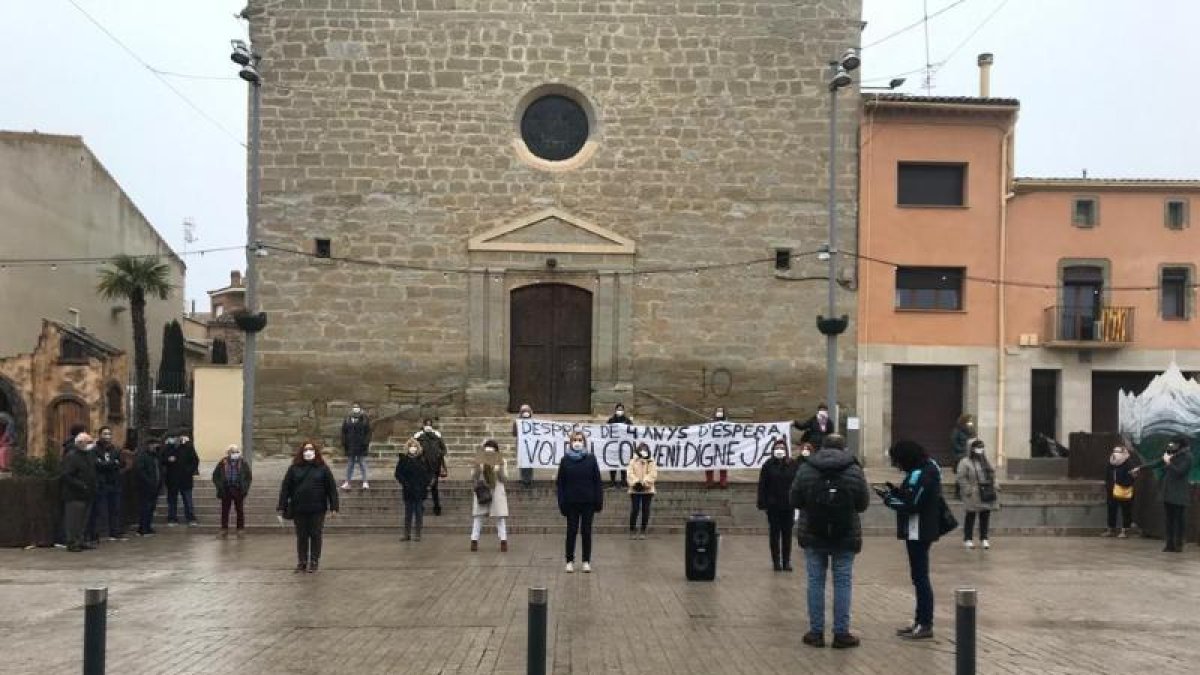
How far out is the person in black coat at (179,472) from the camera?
744 inches

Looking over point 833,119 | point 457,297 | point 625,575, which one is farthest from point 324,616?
point 457,297

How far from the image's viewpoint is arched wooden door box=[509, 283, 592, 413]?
27.5m

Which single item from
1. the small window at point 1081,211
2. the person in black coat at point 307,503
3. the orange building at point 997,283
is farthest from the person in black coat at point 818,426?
the small window at point 1081,211

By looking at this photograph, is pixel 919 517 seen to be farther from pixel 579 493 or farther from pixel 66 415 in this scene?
pixel 66 415

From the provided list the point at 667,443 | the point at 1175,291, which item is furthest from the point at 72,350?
the point at 1175,291

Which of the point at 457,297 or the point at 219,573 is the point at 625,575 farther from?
the point at 457,297

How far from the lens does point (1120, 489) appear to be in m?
18.8

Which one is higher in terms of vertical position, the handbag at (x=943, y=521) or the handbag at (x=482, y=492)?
the handbag at (x=943, y=521)

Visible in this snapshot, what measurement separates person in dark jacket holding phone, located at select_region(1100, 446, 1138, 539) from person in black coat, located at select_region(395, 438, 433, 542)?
458 inches

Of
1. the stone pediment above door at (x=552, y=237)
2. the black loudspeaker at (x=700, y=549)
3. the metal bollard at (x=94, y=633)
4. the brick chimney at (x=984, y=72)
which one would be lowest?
the black loudspeaker at (x=700, y=549)

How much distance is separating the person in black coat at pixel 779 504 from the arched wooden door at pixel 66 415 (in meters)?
23.1

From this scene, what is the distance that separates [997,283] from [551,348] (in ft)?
37.3

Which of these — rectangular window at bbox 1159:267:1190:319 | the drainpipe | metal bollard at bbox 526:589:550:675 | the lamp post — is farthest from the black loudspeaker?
rectangular window at bbox 1159:267:1190:319

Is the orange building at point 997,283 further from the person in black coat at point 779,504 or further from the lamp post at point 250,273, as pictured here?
the lamp post at point 250,273
